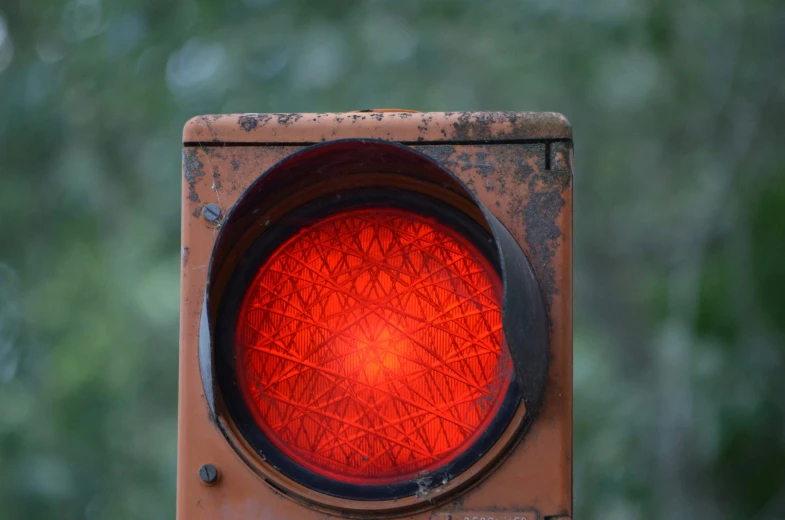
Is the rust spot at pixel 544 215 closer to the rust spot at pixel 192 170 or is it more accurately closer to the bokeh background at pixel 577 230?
the rust spot at pixel 192 170

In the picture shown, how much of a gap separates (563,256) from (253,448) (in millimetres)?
462

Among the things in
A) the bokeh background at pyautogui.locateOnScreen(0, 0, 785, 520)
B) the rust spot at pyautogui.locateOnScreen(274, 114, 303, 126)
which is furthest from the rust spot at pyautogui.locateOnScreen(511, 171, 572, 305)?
the bokeh background at pyautogui.locateOnScreen(0, 0, 785, 520)

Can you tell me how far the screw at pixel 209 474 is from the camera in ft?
5.38

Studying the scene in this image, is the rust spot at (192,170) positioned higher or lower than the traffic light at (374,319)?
higher

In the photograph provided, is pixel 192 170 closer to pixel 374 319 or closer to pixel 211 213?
pixel 211 213

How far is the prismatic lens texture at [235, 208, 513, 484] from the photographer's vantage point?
63.0 inches

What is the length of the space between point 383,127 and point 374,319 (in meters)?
0.26

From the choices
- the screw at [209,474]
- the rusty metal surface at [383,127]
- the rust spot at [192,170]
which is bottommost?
the screw at [209,474]

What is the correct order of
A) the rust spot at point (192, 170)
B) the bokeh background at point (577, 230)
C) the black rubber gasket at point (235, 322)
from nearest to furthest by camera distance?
the black rubber gasket at point (235, 322), the rust spot at point (192, 170), the bokeh background at point (577, 230)

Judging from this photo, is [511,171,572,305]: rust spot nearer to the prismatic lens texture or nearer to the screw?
the prismatic lens texture

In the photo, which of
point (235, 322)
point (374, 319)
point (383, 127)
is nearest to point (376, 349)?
point (374, 319)

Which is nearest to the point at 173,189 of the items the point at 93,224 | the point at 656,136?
the point at 93,224

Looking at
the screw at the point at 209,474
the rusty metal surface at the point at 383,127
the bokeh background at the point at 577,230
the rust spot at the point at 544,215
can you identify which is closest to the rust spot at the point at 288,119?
the rusty metal surface at the point at 383,127

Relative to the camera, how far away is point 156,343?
7043 mm
